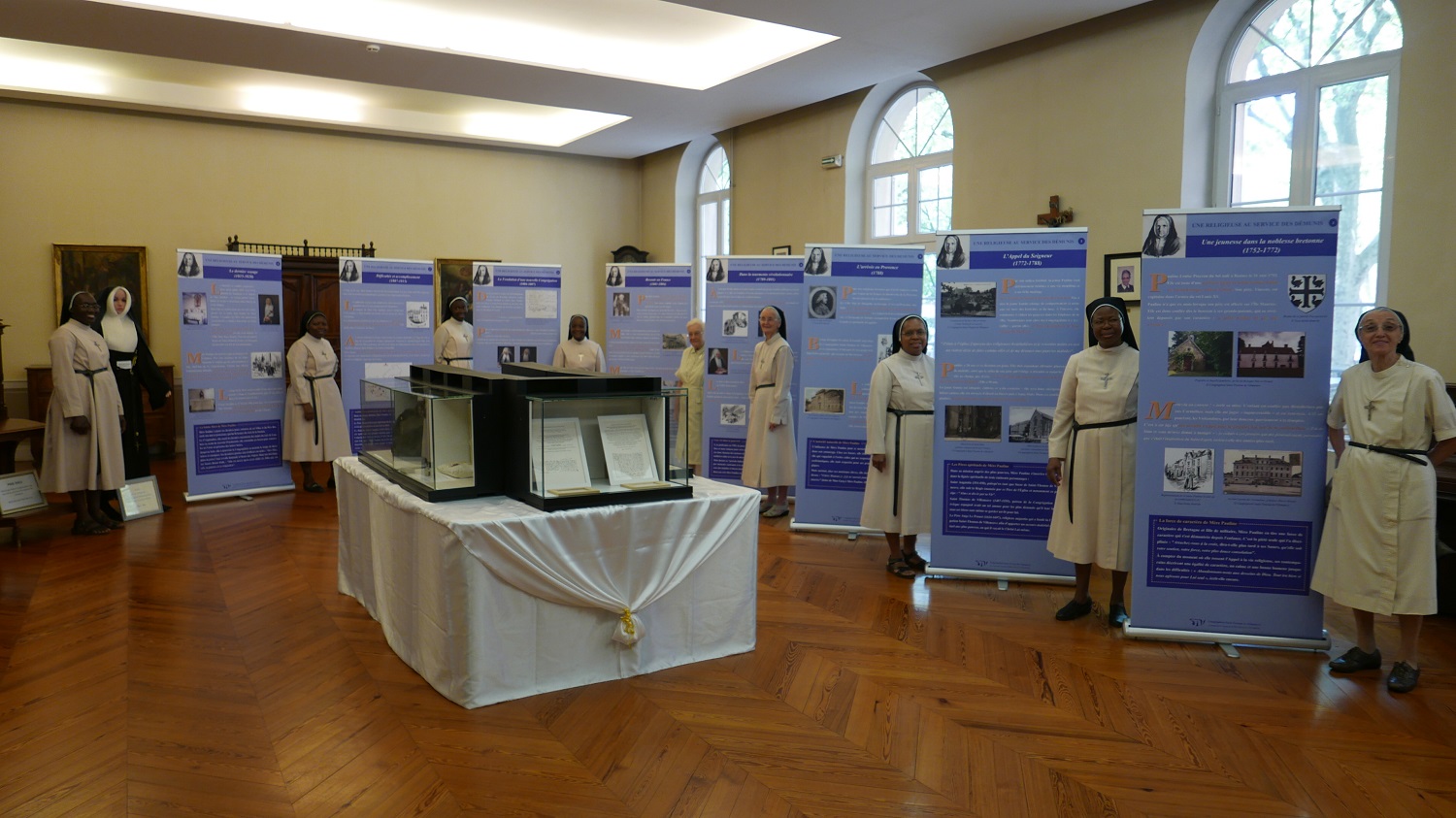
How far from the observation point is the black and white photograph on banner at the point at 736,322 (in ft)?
26.0

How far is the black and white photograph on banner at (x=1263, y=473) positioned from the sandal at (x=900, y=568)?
6.40 ft

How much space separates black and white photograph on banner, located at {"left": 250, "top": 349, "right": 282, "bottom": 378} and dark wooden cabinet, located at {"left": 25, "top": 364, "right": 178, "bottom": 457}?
79.9 inches

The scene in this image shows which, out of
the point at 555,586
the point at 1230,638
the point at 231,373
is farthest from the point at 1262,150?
the point at 231,373

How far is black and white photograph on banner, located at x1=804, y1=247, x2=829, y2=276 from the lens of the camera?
6.79 meters

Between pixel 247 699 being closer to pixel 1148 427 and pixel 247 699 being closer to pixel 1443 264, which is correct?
pixel 1148 427

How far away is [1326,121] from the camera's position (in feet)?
19.2

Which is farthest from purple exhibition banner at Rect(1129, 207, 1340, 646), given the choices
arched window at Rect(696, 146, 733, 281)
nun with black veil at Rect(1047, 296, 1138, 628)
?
arched window at Rect(696, 146, 733, 281)

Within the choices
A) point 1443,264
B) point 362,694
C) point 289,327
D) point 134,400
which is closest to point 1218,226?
point 1443,264

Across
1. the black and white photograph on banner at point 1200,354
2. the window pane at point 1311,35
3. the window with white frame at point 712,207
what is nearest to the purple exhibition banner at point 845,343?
the black and white photograph on banner at point 1200,354

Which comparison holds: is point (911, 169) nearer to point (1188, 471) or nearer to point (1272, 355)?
point (1272, 355)

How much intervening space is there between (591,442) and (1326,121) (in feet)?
17.4

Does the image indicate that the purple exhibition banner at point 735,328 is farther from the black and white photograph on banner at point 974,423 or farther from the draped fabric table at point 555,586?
the draped fabric table at point 555,586

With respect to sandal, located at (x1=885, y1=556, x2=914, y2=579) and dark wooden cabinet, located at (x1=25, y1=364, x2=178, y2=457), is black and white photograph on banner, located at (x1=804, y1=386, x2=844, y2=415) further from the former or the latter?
dark wooden cabinet, located at (x1=25, y1=364, x2=178, y2=457)

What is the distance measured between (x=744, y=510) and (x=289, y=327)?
8262mm
